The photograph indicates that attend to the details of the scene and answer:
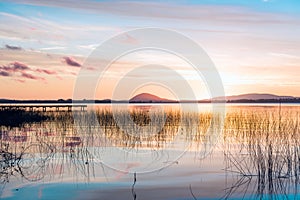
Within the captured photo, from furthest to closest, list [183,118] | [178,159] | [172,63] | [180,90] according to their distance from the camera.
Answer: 1. [180,90]
2. [172,63]
3. [183,118]
4. [178,159]

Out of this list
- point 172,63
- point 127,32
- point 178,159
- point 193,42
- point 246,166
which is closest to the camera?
point 246,166

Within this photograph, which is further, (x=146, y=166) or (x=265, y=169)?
(x=146, y=166)

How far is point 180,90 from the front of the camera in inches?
941

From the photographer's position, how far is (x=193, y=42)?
18359 mm

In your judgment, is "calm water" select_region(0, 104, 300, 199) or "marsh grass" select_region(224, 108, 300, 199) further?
"marsh grass" select_region(224, 108, 300, 199)

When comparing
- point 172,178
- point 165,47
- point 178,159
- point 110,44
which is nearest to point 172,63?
point 165,47

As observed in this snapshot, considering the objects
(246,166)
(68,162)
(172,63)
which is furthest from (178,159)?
(172,63)

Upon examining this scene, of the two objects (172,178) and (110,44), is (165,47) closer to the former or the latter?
(110,44)

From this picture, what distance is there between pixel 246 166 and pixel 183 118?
37.5 feet

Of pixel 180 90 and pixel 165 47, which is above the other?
pixel 165 47

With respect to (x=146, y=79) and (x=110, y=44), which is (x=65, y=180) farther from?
(x=146, y=79)

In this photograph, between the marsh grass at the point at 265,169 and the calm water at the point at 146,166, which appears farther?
the marsh grass at the point at 265,169

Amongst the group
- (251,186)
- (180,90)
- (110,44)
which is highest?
(110,44)

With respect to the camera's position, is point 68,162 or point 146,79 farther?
point 146,79
